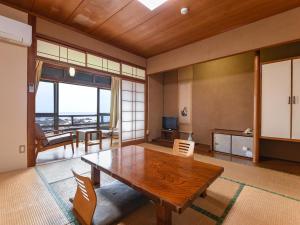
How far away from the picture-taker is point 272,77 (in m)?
2.89

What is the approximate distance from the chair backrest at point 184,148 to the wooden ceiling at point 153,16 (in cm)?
209

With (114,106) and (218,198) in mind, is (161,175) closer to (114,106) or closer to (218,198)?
(218,198)

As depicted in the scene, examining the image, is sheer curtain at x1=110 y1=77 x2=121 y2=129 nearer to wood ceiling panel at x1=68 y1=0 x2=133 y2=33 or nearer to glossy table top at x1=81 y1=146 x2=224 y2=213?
wood ceiling panel at x1=68 y1=0 x2=133 y2=33

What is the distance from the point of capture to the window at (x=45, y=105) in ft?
15.5

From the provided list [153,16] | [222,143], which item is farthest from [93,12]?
[222,143]

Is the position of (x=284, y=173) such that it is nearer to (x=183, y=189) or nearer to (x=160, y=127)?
(x=183, y=189)

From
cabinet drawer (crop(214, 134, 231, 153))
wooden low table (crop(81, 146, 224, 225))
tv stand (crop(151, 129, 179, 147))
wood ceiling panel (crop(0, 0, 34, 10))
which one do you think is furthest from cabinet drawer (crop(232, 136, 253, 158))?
wood ceiling panel (crop(0, 0, 34, 10))

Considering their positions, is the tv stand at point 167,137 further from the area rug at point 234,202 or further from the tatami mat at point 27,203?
the tatami mat at point 27,203

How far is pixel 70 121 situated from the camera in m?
5.39

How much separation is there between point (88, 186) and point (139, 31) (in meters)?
3.08

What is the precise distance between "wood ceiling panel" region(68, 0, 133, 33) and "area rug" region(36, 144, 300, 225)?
264 centimetres

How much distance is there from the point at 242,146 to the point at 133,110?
9.59 feet

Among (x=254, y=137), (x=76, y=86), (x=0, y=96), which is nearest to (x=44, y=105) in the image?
(x=76, y=86)

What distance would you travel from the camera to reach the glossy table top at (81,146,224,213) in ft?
3.32
